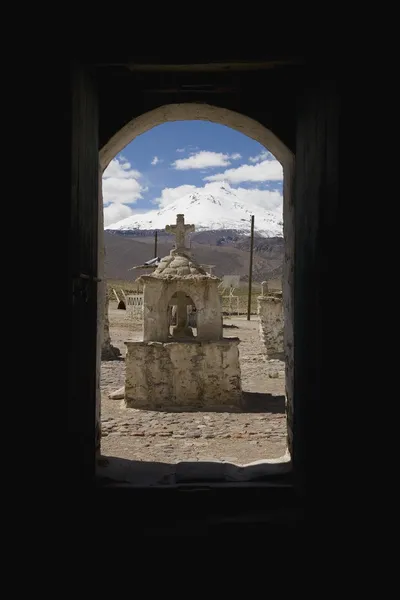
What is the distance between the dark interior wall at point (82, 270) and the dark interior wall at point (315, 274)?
1.22m

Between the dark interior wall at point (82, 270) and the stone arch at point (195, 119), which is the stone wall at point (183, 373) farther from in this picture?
the dark interior wall at point (82, 270)

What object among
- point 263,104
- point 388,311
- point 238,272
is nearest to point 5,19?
point 263,104

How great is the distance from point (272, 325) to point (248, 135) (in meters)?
12.9

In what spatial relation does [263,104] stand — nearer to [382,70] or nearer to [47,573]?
[382,70]

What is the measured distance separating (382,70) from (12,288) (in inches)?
78.9

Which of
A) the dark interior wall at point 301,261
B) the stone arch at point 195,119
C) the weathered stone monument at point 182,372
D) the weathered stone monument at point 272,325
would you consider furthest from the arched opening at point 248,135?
the weathered stone monument at point 272,325

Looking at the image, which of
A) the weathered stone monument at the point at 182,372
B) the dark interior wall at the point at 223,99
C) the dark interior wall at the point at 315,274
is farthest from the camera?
the weathered stone monument at the point at 182,372

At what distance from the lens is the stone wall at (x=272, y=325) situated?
16.1m

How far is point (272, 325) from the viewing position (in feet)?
53.6

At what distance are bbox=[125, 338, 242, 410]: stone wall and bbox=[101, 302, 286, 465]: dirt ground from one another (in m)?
0.51

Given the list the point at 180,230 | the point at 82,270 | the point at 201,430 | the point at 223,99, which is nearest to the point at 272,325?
the point at 180,230

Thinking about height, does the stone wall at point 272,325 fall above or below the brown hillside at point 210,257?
below

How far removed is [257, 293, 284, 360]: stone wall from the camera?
16.1m

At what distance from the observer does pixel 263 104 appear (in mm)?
3336
